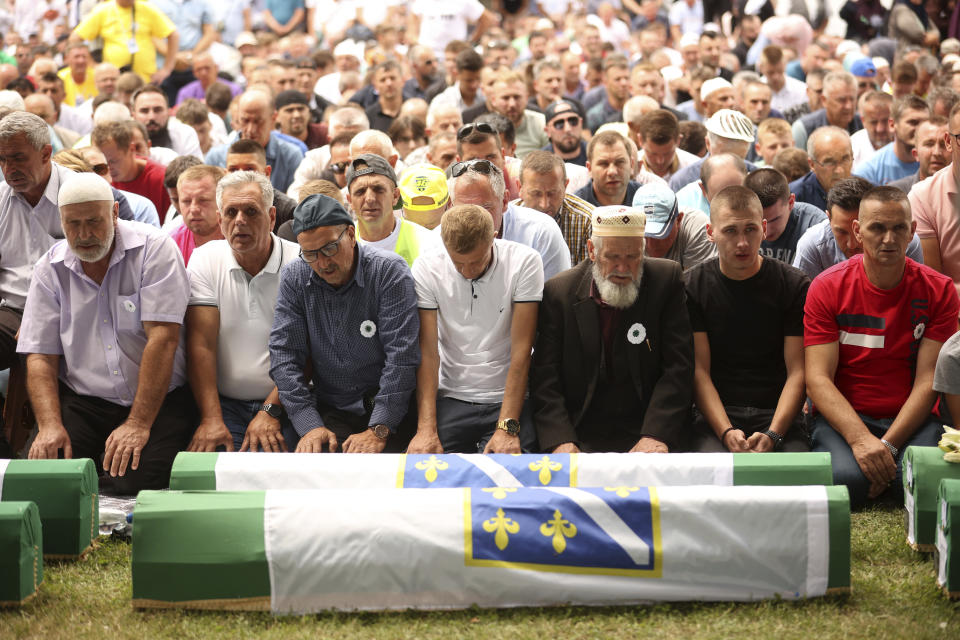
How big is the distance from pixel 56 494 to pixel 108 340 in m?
1.01

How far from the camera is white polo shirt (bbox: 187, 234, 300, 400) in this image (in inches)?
207

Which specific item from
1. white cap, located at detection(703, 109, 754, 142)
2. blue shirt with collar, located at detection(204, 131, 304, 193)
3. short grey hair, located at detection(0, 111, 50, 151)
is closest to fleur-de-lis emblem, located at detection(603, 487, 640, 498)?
short grey hair, located at detection(0, 111, 50, 151)

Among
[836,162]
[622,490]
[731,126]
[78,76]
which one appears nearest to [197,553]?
[622,490]

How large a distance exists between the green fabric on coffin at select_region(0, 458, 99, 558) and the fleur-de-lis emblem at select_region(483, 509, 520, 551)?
1.57 m

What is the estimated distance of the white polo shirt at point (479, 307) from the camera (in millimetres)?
5090

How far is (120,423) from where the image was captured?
5320mm

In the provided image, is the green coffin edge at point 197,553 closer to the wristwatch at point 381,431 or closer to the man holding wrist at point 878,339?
the wristwatch at point 381,431

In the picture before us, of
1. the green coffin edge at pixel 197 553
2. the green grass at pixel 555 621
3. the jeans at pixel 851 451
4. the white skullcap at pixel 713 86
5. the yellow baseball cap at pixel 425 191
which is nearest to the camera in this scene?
the green grass at pixel 555 621

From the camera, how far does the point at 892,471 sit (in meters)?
4.82

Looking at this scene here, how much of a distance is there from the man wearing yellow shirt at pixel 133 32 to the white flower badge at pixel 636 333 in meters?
9.09

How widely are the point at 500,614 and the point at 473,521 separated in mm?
314

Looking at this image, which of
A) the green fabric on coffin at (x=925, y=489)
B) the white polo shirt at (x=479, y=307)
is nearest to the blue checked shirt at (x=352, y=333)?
the white polo shirt at (x=479, y=307)

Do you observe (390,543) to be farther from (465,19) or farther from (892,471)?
(465,19)

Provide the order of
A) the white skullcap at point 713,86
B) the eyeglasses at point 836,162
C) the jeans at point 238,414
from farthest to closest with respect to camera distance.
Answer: the white skullcap at point 713,86, the eyeglasses at point 836,162, the jeans at point 238,414
